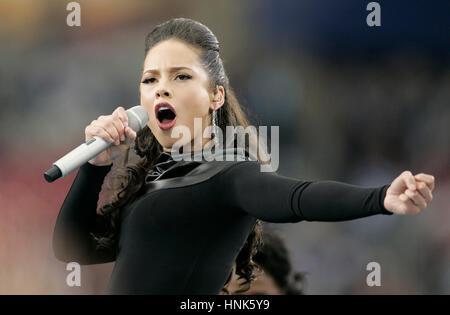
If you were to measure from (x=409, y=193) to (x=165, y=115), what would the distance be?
0.71 meters

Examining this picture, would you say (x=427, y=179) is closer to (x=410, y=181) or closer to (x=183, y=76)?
(x=410, y=181)

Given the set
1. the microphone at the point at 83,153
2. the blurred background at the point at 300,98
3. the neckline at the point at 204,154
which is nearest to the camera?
the microphone at the point at 83,153

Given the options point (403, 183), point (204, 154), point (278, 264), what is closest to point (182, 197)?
point (204, 154)

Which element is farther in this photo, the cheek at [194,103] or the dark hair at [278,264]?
the dark hair at [278,264]

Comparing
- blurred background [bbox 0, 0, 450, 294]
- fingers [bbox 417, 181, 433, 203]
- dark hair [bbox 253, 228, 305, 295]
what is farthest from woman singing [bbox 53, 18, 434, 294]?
blurred background [bbox 0, 0, 450, 294]

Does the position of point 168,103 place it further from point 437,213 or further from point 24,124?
point 437,213

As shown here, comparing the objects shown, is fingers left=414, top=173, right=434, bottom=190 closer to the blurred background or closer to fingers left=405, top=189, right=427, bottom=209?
fingers left=405, top=189, right=427, bottom=209

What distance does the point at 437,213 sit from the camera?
2.75 metres

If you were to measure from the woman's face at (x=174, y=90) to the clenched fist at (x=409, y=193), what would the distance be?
63cm

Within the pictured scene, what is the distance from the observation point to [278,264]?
2508 mm

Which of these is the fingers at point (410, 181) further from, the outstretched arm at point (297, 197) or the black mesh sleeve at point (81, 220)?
the black mesh sleeve at point (81, 220)

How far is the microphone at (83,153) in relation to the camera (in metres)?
1.13

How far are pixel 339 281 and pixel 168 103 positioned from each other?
1.51 meters

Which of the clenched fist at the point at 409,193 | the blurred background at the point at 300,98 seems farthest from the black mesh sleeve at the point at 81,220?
the blurred background at the point at 300,98
